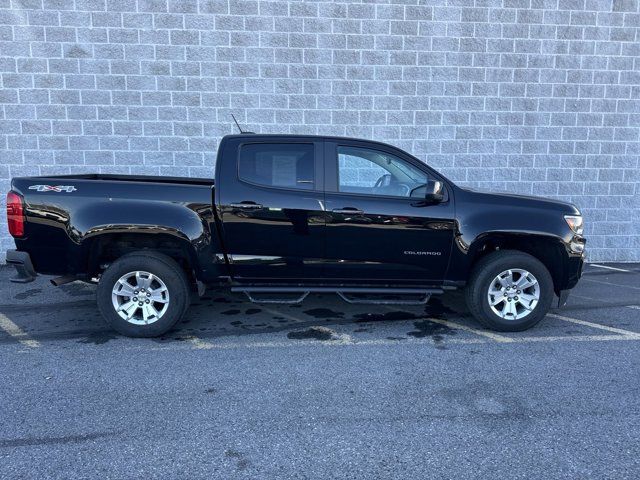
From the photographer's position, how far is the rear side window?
4.93 meters

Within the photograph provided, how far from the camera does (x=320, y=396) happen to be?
3.76 meters

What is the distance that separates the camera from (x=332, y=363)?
171 inches

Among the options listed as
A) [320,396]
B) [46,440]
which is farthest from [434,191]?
[46,440]

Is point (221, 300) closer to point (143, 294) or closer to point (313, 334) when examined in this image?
point (143, 294)

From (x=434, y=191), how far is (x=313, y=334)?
1795 mm

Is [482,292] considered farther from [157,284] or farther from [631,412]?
[157,284]

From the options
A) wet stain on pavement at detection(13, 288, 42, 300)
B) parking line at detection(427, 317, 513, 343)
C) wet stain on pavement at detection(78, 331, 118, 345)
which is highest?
wet stain on pavement at detection(13, 288, 42, 300)

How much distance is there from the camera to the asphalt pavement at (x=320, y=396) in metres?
2.96

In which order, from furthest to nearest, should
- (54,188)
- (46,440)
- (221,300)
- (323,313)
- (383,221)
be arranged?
1. (221,300)
2. (323,313)
3. (383,221)
4. (54,188)
5. (46,440)

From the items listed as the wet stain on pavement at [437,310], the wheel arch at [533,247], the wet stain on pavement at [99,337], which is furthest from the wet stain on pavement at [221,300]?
the wheel arch at [533,247]

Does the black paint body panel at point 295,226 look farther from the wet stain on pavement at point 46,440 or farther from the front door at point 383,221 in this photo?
the wet stain on pavement at point 46,440

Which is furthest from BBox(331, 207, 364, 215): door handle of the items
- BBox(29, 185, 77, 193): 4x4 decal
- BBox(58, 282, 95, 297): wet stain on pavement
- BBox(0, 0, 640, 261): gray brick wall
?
BBox(58, 282, 95, 297): wet stain on pavement

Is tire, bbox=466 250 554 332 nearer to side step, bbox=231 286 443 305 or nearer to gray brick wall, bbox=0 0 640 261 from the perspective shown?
side step, bbox=231 286 443 305

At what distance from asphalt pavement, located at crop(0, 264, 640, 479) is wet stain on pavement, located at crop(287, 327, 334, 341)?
0.03m
